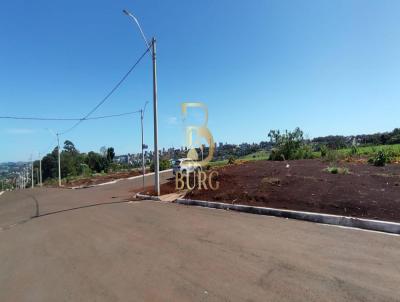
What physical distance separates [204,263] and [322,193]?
5.80 meters

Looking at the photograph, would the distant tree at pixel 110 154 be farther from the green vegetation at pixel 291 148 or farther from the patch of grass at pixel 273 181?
the patch of grass at pixel 273 181

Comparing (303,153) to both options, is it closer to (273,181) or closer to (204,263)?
(273,181)

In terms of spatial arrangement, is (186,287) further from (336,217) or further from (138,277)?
(336,217)

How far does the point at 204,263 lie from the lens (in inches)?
215

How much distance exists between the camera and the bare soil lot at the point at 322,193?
8086mm

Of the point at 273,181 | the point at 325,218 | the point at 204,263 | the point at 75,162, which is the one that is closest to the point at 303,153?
the point at 273,181

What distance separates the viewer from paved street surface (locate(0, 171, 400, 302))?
4.33m

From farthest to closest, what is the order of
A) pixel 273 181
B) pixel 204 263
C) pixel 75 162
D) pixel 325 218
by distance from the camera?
pixel 75 162, pixel 273 181, pixel 325 218, pixel 204 263

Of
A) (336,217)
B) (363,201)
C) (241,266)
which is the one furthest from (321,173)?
(241,266)

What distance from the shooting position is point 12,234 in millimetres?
9875

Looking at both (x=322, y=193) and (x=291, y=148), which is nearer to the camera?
(x=322, y=193)

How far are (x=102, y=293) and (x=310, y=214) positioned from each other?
232 inches

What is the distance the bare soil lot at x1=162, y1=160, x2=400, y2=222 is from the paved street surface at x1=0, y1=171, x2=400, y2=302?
44.3 inches

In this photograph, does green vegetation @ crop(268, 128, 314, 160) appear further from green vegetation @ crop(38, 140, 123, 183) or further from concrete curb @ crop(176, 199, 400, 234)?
green vegetation @ crop(38, 140, 123, 183)
